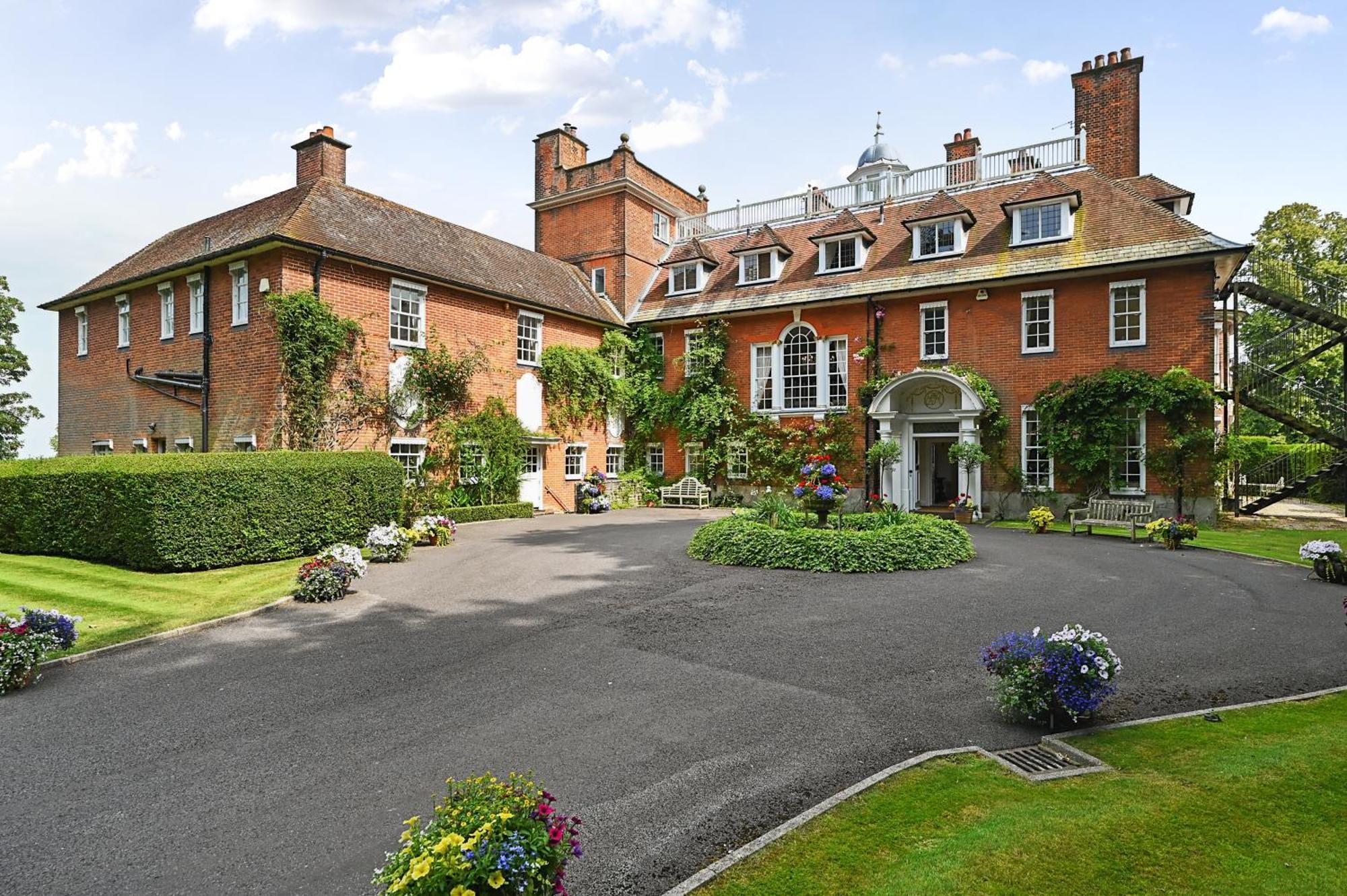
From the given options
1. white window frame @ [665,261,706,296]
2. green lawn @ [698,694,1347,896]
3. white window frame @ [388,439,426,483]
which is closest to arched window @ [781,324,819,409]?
white window frame @ [665,261,706,296]

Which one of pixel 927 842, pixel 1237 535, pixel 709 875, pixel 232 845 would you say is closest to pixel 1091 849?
pixel 927 842

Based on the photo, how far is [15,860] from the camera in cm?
397

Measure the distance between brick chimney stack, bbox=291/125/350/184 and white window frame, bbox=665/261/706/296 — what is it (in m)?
12.1

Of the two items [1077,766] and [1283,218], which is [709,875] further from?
[1283,218]

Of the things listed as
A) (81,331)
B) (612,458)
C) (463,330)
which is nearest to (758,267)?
(612,458)

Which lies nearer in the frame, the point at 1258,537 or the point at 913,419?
the point at 1258,537

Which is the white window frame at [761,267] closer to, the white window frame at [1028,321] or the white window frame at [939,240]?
the white window frame at [939,240]

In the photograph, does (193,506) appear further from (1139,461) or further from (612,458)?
(1139,461)

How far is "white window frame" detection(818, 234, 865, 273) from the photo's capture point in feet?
78.5

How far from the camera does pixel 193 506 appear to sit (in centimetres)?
1247

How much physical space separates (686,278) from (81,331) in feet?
68.8

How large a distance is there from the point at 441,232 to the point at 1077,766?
23116 mm

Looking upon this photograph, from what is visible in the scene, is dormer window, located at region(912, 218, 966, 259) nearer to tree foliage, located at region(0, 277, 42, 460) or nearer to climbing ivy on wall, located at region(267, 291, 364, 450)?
climbing ivy on wall, located at region(267, 291, 364, 450)

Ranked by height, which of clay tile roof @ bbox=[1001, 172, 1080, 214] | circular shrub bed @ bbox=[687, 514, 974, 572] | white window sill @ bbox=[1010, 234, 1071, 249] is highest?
clay tile roof @ bbox=[1001, 172, 1080, 214]
